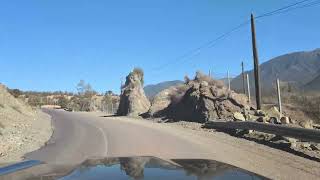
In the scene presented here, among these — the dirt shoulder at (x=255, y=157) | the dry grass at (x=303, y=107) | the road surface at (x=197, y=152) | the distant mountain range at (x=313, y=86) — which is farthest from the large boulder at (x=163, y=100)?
the dirt shoulder at (x=255, y=157)

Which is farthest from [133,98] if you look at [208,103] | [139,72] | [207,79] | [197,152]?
[197,152]

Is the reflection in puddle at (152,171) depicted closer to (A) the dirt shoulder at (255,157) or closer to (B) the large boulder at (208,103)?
(A) the dirt shoulder at (255,157)

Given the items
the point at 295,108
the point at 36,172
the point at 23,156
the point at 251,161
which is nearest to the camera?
the point at 36,172

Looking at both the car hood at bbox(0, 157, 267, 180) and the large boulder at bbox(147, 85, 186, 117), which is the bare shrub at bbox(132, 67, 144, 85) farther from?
the car hood at bbox(0, 157, 267, 180)

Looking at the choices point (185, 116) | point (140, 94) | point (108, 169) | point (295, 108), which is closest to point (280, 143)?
point (108, 169)

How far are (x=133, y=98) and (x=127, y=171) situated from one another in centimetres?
5744

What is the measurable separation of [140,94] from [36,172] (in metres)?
59.3

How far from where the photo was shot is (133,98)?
62969mm

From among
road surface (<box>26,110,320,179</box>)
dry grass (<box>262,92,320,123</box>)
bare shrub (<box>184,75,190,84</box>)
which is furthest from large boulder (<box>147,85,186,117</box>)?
road surface (<box>26,110,320,179</box>)

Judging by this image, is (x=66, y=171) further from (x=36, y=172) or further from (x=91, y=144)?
(x=91, y=144)

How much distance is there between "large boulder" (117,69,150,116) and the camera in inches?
2444

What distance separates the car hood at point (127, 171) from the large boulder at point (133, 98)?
53.2 meters

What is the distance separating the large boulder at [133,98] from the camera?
62.1 meters

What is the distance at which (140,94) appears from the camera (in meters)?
65.0
